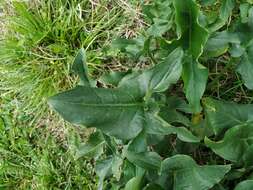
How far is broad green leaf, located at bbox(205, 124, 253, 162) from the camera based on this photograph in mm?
1355

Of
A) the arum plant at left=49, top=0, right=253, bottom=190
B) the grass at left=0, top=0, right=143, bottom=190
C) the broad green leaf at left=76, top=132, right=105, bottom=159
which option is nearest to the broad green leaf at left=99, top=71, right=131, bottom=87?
the arum plant at left=49, top=0, right=253, bottom=190

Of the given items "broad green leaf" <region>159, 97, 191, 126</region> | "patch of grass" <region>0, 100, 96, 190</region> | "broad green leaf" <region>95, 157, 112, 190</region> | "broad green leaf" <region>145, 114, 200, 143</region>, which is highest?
"broad green leaf" <region>145, 114, 200, 143</region>

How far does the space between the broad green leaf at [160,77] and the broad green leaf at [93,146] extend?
305 millimetres

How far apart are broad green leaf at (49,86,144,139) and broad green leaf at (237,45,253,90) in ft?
0.98

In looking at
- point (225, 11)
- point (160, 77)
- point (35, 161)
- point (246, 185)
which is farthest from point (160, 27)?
point (35, 161)

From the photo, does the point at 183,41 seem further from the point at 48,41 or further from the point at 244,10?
the point at 48,41

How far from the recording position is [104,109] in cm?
124

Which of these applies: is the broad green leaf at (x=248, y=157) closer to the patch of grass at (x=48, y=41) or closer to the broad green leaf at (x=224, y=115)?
the broad green leaf at (x=224, y=115)

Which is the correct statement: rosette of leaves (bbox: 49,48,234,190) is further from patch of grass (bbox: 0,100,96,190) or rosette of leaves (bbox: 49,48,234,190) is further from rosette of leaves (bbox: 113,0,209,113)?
patch of grass (bbox: 0,100,96,190)

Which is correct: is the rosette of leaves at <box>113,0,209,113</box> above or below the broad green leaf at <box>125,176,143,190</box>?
above

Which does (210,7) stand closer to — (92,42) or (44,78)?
(92,42)

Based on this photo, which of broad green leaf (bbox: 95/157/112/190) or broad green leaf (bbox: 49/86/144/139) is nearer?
broad green leaf (bbox: 49/86/144/139)

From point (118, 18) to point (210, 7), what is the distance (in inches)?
12.4

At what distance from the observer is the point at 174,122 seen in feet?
5.04
